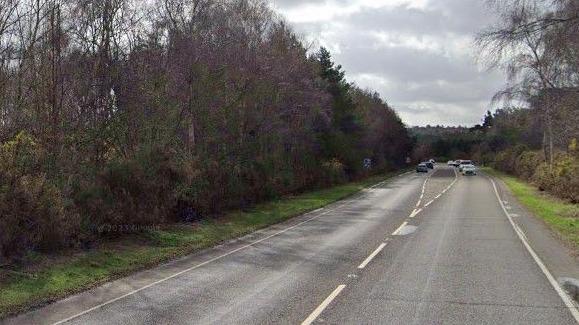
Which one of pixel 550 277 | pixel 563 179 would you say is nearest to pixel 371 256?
pixel 550 277

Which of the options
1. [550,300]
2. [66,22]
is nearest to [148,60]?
[66,22]

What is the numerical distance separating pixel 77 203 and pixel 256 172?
49.3ft

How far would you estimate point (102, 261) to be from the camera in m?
12.9

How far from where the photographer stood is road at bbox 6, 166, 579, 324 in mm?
8352

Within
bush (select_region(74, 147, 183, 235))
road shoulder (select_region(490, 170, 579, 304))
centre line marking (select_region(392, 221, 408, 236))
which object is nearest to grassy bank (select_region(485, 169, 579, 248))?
road shoulder (select_region(490, 170, 579, 304))

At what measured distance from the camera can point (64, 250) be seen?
43.7 ft

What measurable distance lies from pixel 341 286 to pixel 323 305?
4.85 ft

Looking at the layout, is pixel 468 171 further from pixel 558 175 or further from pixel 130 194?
pixel 130 194

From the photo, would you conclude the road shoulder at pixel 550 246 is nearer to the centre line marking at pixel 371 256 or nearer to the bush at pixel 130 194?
the centre line marking at pixel 371 256

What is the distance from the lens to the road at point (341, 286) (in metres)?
8.35

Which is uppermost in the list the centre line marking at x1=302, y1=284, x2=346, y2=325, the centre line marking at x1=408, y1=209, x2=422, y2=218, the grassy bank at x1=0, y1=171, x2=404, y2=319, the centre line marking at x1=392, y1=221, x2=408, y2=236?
the grassy bank at x1=0, y1=171, x2=404, y2=319

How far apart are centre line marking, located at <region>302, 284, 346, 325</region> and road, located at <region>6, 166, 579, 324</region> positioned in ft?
0.05

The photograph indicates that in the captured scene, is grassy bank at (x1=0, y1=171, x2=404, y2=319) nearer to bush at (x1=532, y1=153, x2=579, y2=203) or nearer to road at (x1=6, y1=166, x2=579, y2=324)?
road at (x1=6, y1=166, x2=579, y2=324)

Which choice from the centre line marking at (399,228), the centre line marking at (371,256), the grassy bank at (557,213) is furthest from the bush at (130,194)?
the grassy bank at (557,213)
